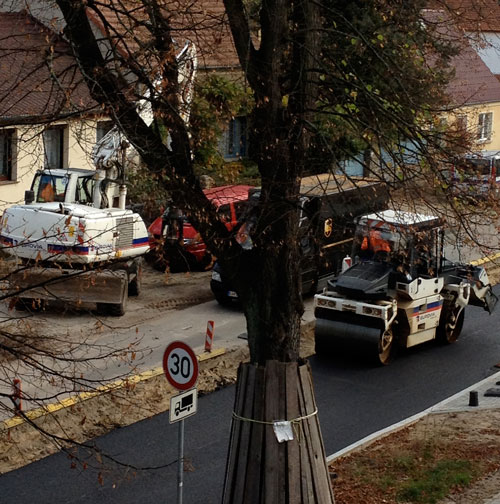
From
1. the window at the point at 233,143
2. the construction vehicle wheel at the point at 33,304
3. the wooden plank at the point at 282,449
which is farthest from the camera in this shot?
the window at the point at 233,143

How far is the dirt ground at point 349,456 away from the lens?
42.3ft

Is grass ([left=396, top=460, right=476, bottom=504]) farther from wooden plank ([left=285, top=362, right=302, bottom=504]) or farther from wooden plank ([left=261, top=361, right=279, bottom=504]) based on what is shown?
wooden plank ([left=261, top=361, right=279, bottom=504])

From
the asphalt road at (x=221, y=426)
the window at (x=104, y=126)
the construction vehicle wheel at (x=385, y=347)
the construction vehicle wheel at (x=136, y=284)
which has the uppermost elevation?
the window at (x=104, y=126)

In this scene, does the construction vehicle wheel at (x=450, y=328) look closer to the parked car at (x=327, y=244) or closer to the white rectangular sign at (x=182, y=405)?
the parked car at (x=327, y=244)

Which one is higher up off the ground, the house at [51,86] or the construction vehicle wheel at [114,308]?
the house at [51,86]

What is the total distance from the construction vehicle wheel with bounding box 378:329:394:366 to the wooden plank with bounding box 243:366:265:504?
26.9ft

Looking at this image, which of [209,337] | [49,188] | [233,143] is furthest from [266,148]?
[233,143]

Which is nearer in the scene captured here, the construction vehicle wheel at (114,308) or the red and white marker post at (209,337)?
the red and white marker post at (209,337)

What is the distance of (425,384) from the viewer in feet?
60.6

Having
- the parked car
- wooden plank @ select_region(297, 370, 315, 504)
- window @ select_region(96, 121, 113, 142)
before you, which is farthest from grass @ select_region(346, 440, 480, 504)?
the parked car

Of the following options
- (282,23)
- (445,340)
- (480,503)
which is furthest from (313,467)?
(445,340)

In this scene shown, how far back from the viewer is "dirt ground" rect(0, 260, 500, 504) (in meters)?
12.9

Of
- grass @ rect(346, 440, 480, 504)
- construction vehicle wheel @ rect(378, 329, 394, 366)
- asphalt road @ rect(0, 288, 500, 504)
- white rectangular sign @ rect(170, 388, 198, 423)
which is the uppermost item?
white rectangular sign @ rect(170, 388, 198, 423)

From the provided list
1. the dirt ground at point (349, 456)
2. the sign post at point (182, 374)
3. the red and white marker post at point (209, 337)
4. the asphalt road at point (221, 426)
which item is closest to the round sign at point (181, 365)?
the sign post at point (182, 374)
